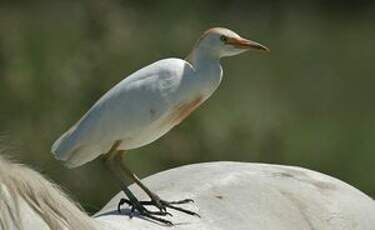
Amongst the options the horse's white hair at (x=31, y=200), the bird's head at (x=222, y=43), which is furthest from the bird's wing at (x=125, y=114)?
the horse's white hair at (x=31, y=200)

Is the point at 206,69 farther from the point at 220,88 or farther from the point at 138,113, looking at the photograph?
the point at 220,88

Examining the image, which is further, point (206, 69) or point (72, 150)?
point (206, 69)

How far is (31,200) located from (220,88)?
7.50m

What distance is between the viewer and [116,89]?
329 centimetres

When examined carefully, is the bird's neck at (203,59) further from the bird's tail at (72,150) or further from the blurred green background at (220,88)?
the blurred green background at (220,88)

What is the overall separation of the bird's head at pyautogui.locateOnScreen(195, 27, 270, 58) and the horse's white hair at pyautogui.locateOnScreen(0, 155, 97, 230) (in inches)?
45.4

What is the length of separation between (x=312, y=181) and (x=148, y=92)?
0.68 metres

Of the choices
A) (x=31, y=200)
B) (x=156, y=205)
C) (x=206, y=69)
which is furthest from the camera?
(x=206, y=69)

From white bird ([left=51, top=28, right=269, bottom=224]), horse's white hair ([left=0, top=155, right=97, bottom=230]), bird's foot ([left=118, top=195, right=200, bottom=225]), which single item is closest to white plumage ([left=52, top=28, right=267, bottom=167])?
white bird ([left=51, top=28, right=269, bottom=224])

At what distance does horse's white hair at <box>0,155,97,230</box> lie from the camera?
206cm

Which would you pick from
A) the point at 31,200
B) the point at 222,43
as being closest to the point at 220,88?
the point at 222,43

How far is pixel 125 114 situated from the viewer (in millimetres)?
3205

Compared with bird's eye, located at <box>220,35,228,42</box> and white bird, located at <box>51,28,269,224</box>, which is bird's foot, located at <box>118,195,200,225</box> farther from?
bird's eye, located at <box>220,35,228,42</box>

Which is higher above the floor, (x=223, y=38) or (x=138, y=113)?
(x=223, y=38)
